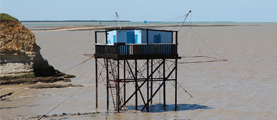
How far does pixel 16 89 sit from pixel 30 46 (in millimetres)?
7719

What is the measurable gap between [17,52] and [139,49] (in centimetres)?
2183

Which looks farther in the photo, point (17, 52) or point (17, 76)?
point (17, 52)

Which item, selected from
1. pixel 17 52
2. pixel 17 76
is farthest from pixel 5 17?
pixel 17 76

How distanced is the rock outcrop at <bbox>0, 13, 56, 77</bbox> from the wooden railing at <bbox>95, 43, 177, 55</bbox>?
18415 millimetres

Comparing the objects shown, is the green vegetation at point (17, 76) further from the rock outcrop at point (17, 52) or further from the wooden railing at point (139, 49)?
the wooden railing at point (139, 49)

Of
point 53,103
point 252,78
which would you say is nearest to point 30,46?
point 53,103

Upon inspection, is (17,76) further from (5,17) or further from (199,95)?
(199,95)

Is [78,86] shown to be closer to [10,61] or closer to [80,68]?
[10,61]

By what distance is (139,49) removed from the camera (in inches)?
1423

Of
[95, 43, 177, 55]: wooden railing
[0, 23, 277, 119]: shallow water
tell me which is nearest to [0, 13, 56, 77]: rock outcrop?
[0, 23, 277, 119]: shallow water

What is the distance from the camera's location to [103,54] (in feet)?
123

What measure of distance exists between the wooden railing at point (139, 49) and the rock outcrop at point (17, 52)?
18415mm

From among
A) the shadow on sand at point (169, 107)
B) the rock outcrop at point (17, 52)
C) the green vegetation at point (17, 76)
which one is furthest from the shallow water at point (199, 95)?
the rock outcrop at point (17, 52)

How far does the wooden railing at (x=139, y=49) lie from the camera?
3578 centimetres
